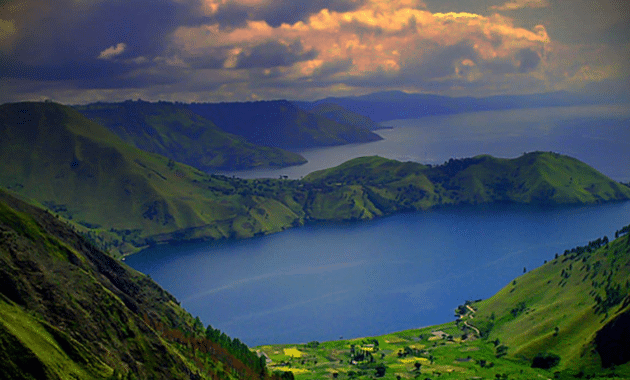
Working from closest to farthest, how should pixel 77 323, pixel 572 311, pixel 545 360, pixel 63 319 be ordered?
pixel 63 319, pixel 77 323, pixel 545 360, pixel 572 311

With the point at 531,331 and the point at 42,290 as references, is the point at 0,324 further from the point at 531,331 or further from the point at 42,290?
the point at 531,331

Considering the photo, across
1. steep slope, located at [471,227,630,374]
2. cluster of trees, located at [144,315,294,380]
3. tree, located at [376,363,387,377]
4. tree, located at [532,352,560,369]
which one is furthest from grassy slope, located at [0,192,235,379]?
steep slope, located at [471,227,630,374]

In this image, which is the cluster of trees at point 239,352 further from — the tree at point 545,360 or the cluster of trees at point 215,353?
the tree at point 545,360

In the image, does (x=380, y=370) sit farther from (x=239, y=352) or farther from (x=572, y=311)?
(x=572, y=311)

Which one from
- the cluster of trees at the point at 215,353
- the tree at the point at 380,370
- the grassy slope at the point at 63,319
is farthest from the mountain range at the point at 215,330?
the cluster of trees at the point at 215,353

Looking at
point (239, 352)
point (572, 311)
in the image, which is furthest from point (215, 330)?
point (572, 311)

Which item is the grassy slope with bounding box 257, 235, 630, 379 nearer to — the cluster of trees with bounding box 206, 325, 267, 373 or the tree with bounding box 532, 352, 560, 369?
the tree with bounding box 532, 352, 560, 369
